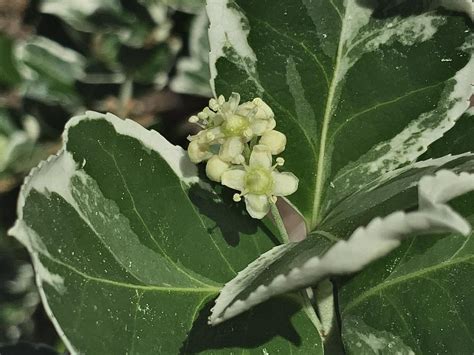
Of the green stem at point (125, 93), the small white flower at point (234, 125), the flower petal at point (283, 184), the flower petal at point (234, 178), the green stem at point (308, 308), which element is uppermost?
the small white flower at point (234, 125)

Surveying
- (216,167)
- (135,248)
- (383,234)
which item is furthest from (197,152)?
(383,234)

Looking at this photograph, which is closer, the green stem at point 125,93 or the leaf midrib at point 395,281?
the leaf midrib at point 395,281

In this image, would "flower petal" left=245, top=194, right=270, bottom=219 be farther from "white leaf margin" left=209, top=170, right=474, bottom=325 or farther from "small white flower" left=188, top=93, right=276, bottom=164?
"white leaf margin" left=209, top=170, right=474, bottom=325

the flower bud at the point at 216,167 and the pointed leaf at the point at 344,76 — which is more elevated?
the pointed leaf at the point at 344,76

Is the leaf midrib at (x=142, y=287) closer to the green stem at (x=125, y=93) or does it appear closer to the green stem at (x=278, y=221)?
the green stem at (x=278, y=221)

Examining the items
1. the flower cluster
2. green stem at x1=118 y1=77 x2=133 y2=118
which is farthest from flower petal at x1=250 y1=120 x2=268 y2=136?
green stem at x1=118 y1=77 x2=133 y2=118

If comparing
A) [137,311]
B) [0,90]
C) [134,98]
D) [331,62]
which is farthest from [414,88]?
[0,90]

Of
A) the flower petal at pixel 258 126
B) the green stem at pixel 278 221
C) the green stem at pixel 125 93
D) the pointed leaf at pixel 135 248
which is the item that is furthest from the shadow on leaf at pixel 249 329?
the green stem at pixel 125 93

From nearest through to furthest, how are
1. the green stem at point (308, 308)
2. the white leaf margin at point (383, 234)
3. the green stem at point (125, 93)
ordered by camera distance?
1. the white leaf margin at point (383, 234)
2. the green stem at point (308, 308)
3. the green stem at point (125, 93)
